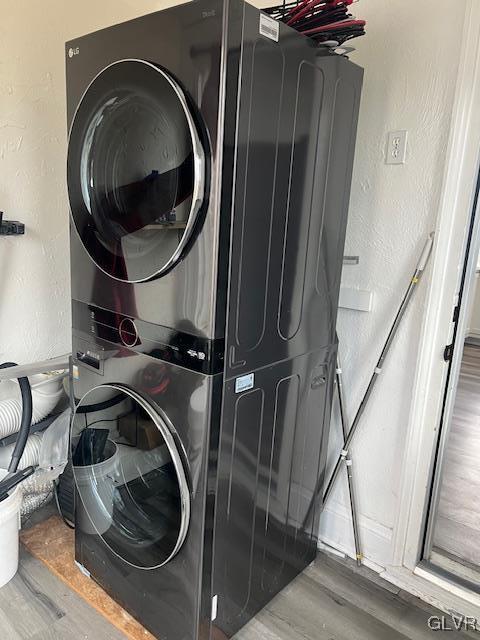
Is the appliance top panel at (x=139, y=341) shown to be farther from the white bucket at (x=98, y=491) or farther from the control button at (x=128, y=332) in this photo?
the white bucket at (x=98, y=491)

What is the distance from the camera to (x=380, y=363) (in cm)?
167

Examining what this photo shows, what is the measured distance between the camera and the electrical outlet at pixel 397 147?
5.16 feet

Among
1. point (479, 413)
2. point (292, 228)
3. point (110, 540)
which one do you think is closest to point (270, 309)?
point (292, 228)

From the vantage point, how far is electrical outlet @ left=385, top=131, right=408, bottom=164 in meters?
1.57

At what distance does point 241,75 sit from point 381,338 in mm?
1036

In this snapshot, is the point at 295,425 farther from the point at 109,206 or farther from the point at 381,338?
the point at 109,206

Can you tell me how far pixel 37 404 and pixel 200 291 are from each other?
3.55 ft

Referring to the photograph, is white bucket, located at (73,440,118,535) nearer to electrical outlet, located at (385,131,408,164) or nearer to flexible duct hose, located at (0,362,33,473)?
flexible duct hose, located at (0,362,33,473)

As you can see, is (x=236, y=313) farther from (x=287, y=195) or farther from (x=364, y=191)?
(x=364, y=191)

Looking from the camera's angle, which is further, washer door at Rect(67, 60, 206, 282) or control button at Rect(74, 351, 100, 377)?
control button at Rect(74, 351, 100, 377)

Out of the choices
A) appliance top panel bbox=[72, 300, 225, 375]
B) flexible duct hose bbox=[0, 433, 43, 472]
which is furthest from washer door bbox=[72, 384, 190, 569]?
flexible duct hose bbox=[0, 433, 43, 472]

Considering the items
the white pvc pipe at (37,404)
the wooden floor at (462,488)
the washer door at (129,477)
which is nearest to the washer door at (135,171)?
the washer door at (129,477)

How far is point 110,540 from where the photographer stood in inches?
60.9

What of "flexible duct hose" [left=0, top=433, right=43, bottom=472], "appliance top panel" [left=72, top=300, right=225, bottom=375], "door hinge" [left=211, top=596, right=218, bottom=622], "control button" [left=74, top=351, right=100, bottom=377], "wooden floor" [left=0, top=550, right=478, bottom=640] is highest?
"appliance top panel" [left=72, top=300, right=225, bottom=375]
